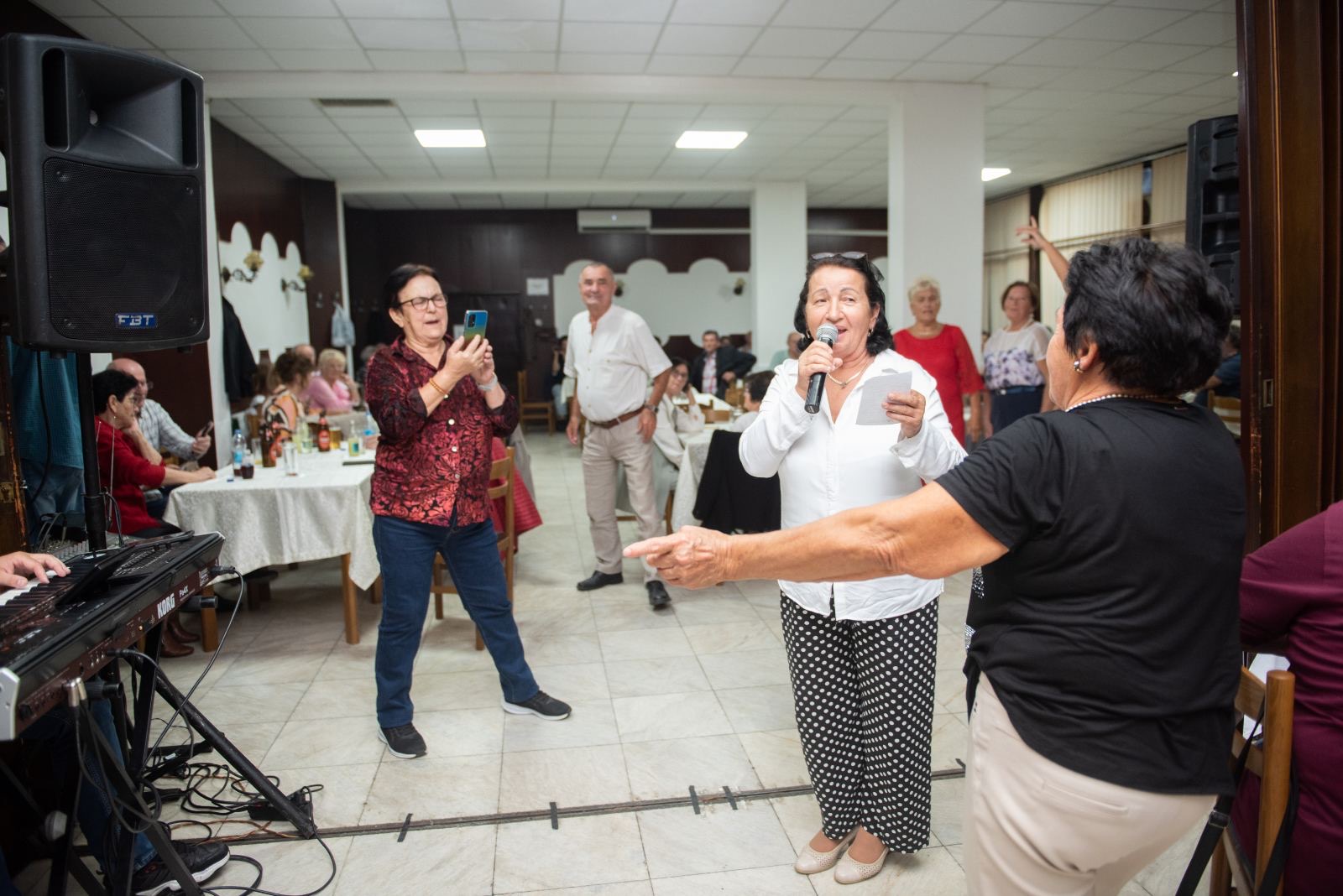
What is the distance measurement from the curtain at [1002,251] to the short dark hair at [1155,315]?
10.8m

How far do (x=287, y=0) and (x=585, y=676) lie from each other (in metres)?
3.61

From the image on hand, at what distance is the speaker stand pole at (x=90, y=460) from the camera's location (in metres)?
1.96

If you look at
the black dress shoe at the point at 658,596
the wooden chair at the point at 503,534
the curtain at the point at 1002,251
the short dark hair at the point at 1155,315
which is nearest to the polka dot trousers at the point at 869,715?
the short dark hair at the point at 1155,315

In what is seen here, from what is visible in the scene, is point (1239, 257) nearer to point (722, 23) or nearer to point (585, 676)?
point (585, 676)

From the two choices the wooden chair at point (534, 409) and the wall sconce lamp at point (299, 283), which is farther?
the wooden chair at point (534, 409)

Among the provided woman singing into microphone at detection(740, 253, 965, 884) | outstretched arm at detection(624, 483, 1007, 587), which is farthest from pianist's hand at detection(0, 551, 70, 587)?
woman singing into microphone at detection(740, 253, 965, 884)

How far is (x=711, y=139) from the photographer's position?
7.94 m

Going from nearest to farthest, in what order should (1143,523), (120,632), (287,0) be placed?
(1143,523), (120,632), (287,0)

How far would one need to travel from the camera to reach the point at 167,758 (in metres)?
2.61

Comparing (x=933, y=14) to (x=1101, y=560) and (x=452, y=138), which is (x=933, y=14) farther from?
(x=1101, y=560)

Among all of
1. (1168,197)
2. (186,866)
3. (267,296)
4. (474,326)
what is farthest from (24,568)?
(1168,197)

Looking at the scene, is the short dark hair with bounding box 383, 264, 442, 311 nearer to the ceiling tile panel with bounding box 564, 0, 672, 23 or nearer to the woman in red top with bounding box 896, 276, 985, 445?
the ceiling tile panel with bounding box 564, 0, 672, 23

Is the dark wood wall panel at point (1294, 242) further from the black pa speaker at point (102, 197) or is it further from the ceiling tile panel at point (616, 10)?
the ceiling tile panel at point (616, 10)

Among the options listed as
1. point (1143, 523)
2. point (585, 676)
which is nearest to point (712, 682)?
point (585, 676)
